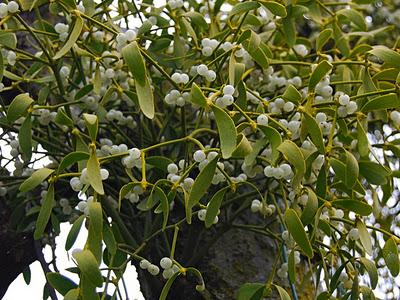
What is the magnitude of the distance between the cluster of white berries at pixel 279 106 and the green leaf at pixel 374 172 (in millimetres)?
96

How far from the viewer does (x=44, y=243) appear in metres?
1.07

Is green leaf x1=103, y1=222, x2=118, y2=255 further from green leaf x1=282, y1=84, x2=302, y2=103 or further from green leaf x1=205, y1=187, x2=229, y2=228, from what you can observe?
green leaf x1=282, y1=84, x2=302, y2=103

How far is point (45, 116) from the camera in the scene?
2.80 ft

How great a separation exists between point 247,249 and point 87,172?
49cm

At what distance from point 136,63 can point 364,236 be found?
0.92ft

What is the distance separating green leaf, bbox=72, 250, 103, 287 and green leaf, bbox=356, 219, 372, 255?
27cm

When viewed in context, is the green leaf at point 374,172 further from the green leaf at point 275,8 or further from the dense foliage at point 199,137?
the green leaf at point 275,8

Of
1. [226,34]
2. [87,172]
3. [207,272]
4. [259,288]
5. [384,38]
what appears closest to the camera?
[87,172]

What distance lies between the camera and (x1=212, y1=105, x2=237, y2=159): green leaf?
0.63 meters

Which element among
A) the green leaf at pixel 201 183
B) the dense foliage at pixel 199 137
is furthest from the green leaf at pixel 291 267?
the green leaf at pixel 201 183

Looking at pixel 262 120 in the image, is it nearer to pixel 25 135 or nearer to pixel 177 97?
pixel 177 97

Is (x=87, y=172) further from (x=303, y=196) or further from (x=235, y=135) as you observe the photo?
(x=303, y=196)

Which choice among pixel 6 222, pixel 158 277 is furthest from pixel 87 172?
pixel 6 222

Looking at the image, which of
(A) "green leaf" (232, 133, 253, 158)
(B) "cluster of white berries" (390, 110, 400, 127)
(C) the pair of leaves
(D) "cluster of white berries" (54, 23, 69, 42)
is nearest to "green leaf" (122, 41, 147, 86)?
(C) the pair of leaves
